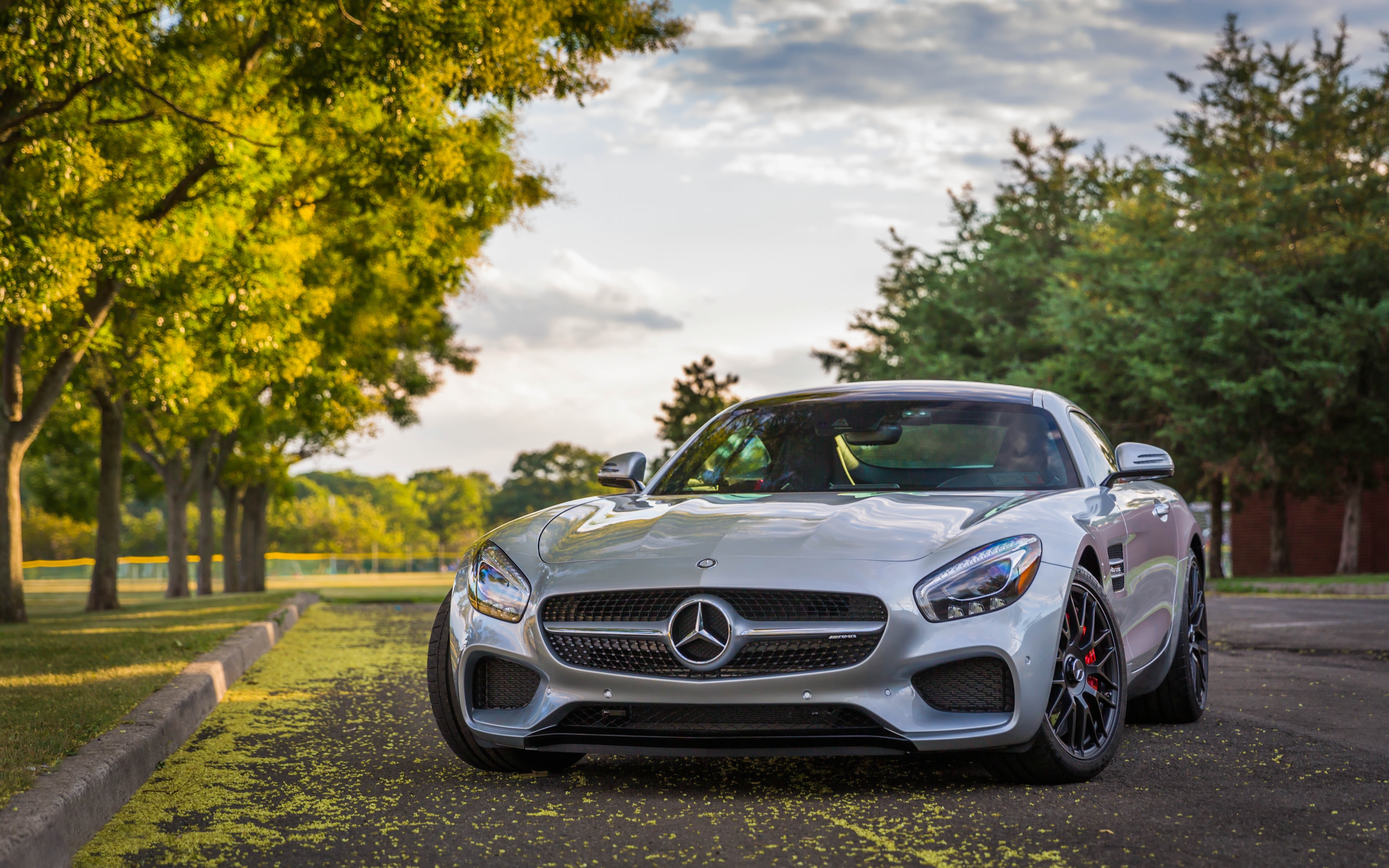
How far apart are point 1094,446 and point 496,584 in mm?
2932

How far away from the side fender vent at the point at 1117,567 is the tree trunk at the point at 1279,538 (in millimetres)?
32872

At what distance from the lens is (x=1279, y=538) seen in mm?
36688

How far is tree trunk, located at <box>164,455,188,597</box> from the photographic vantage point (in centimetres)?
3158

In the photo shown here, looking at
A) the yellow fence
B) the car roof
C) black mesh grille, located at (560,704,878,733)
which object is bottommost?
the yellow fence

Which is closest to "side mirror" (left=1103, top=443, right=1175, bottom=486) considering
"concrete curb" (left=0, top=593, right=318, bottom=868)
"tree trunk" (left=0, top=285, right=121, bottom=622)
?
"concrete curb" (left=0, top=593, right=318, bottom=868)

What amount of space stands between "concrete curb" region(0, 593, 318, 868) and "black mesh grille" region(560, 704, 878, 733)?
169 cm

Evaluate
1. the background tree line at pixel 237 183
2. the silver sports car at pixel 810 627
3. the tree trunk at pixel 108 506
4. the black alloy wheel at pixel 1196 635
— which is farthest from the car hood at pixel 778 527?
the tree trunk at pixel 108 506

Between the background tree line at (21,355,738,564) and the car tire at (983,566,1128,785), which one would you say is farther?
the background tree line at (21,355,738,564)

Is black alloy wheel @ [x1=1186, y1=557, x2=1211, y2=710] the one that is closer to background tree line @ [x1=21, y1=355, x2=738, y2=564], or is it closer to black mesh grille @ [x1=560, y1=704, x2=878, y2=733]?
black mesh grille @ [x1=560, y1=704, x2=878, y2=733]

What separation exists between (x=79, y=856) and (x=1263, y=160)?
39408 mm

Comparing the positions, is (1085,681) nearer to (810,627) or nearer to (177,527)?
(810,627)

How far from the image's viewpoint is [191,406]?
63.2 ft

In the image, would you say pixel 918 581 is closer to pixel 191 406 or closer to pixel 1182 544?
pixel 1182 544

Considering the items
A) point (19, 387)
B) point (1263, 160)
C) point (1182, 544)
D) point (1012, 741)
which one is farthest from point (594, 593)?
point (1263, 160)
